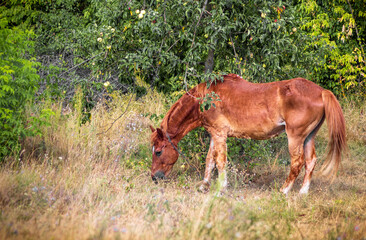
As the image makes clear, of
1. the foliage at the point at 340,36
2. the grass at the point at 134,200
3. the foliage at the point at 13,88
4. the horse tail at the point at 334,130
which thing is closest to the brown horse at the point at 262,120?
the horse tail at the point at 334,130

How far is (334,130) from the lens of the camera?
580 centimetres

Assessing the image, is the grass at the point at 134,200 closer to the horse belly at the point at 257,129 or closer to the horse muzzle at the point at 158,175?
the horse muzzle at the point at 158,175

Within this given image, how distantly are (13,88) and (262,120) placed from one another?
3.70 meters

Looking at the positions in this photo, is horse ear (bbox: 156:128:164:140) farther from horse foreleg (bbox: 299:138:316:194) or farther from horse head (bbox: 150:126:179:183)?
horse foreleg (bbox: 299:138:316:194)

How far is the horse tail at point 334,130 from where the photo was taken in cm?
577

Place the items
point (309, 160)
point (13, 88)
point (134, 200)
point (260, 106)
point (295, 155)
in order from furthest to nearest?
point (309, 160) < point (260, 106) < point (295, 155) < point (13, 88) < point (134, 200)

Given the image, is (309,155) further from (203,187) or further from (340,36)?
(340,36)

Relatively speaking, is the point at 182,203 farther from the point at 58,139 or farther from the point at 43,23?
the point at 43,23

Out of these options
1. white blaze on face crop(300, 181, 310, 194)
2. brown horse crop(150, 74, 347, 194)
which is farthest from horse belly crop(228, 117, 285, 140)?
white blaze on face crop(300, 181, 310, 194)

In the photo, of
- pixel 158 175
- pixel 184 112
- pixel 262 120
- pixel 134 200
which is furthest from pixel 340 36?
pixel 134 200

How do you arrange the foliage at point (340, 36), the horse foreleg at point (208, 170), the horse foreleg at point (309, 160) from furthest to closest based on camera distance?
the foliage at point (340, 36) → the horse foreleg at point (208, 170) → the horse foreleg at point (309, 160)

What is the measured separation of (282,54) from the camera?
6.88 m

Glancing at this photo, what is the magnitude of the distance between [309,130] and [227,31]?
1987 mm

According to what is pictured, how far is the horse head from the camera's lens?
646 cm
